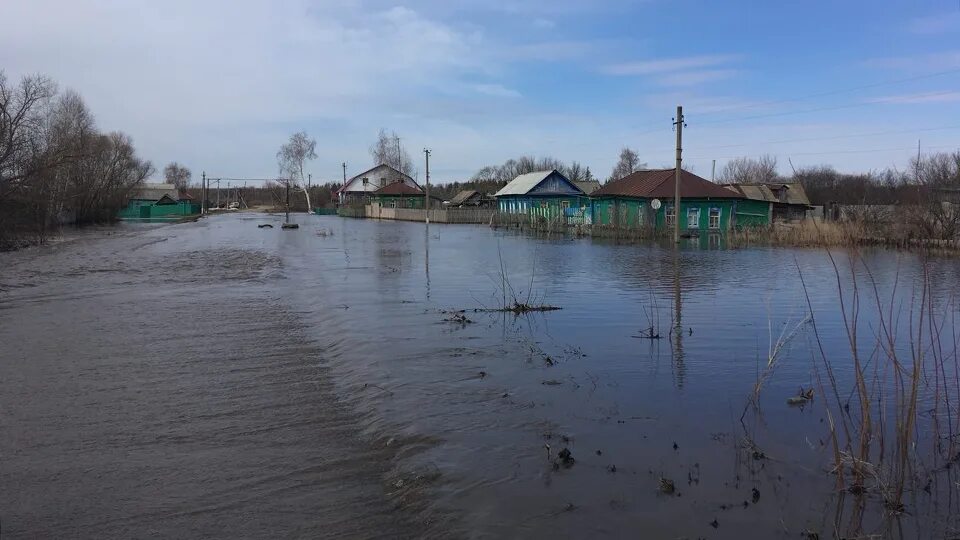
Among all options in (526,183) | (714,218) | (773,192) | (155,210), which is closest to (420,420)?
(714,218)

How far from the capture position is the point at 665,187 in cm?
4038

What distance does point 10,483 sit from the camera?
191 inches

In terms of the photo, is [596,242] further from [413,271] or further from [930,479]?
[930,479]

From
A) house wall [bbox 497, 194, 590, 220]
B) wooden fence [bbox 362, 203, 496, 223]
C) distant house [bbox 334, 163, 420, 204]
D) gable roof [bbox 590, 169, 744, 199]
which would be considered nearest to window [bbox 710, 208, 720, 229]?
gable roof [bbox 590, 169, 744, 199]

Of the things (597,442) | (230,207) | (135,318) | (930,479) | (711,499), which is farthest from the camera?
(230,207)

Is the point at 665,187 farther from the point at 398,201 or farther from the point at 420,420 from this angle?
the point at 398,201

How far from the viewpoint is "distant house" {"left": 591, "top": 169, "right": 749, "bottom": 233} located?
40125 mm

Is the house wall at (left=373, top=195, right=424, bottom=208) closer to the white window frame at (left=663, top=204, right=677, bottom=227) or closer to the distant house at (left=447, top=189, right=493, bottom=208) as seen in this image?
the distant house at (left=447, top=189, right=493, bottom=208)

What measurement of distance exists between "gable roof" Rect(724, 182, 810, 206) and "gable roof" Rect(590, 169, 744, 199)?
8883 mm

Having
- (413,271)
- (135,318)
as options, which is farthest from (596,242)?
(135,318)

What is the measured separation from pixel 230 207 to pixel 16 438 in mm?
129102

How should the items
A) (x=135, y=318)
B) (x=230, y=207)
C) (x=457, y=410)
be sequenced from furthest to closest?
(x=230, y=207)
(x=135, y=318)
(x=457, y=410)

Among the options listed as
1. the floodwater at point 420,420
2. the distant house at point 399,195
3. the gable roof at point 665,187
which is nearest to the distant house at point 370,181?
the distant house at point 399,195

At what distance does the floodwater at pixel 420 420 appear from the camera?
4410mm
